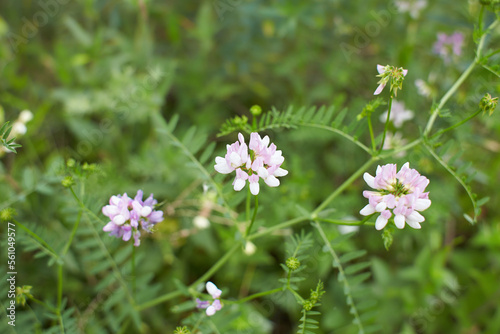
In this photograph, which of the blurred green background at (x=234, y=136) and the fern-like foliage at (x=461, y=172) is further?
the blurred green background at (x=234, y=136)

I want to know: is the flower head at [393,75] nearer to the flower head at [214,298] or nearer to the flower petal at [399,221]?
the flower petal at [399,221]

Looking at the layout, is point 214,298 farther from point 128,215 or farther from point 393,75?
point 393,75

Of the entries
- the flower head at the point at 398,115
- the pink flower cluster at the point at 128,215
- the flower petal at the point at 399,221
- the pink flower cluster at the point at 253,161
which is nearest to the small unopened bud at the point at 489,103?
the flower petal at the point at 399,221

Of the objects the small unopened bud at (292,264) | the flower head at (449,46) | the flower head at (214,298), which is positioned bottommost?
the flower head at (214,298)

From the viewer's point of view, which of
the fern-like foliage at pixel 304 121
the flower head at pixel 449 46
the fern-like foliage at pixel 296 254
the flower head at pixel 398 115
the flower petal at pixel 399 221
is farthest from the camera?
the flower head at pixel 449 46

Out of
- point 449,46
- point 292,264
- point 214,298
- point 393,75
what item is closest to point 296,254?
point 292,264

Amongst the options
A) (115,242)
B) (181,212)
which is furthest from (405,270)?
(115,242)

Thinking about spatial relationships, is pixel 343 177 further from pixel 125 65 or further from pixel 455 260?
pixel 125 65
